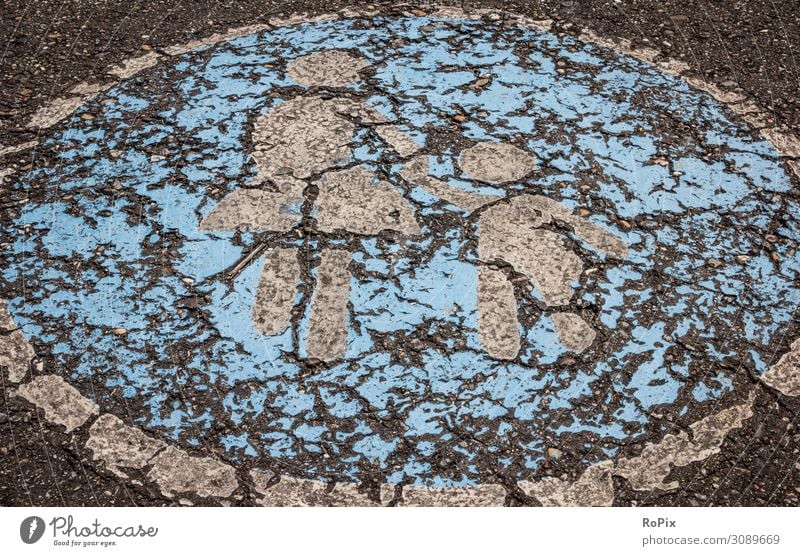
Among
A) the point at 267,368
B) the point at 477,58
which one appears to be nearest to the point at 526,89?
the point at 477,58

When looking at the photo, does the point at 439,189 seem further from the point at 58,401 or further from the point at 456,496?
the point at 58,401

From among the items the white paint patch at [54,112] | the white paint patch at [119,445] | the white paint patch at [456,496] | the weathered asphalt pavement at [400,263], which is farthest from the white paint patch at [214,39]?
the white paint patch at [456,496]

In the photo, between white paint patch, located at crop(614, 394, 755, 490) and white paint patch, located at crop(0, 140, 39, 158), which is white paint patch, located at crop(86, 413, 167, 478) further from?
white paint patch, located at crop(0, 140, 39, 158)

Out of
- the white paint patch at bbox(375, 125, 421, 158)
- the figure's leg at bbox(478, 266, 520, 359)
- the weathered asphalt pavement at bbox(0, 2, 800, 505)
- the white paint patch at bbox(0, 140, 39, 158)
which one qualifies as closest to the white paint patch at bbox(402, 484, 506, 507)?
the weathered asphalt pavement at bbox(0, 2, 800, 505)

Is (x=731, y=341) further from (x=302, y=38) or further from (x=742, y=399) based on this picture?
(x=302, y=38)

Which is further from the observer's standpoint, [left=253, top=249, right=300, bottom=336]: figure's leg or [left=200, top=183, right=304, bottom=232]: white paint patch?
[left=200, top=183, right=304, bottom=232]: white paint patch

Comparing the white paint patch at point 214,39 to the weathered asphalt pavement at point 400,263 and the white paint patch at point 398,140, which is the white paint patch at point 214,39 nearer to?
the weathered asphalt pavement at point 400,263
